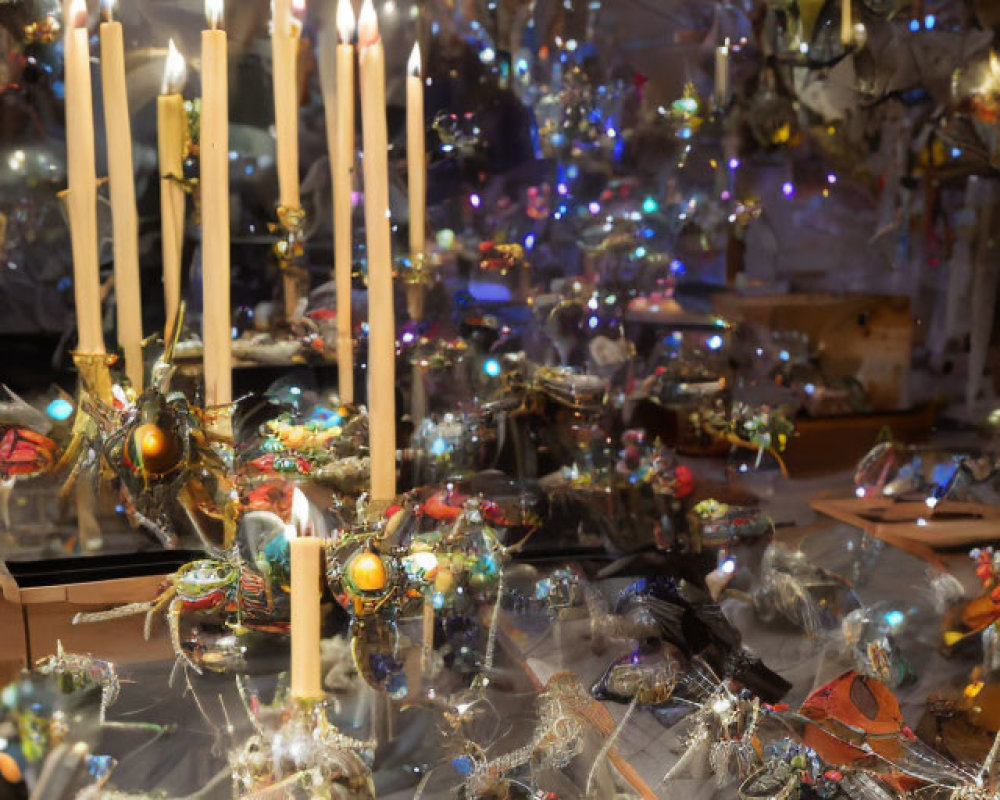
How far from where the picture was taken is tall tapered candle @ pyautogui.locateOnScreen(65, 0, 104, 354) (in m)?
0.55

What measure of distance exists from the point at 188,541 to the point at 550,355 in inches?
13.8

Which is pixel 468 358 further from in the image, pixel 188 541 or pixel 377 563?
pixel 377 563

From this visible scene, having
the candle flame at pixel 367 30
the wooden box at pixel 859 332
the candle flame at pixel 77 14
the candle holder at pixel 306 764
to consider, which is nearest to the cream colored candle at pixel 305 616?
the candle holder at pixel 306 764

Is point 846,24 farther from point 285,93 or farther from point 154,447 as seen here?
point 154,447

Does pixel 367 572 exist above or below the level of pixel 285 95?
below

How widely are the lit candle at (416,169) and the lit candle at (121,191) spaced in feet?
0.64

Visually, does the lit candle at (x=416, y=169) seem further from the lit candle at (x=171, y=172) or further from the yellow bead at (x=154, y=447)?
the yellow bead at (x=154, y=447)

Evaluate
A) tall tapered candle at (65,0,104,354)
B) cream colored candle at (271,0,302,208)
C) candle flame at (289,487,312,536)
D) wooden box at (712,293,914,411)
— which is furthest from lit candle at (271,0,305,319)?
wooden box at (712,293,914,411)

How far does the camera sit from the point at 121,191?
24.1 inches

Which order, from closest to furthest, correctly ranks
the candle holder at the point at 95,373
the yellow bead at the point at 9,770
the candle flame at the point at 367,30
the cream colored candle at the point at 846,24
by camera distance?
the yellow bead at the point at 9,770 < the candle flame at the point at 367,30 < the candle holder at the point at 95,373 < the cream colored candle at the point at 846,24

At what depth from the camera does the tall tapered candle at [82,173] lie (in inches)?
21.7

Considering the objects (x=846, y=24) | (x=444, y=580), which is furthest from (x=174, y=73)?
(x=846, y=24)

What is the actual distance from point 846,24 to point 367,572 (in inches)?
27.6

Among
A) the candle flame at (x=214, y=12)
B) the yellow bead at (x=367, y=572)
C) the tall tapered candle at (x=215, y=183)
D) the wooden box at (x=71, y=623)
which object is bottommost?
the wooden box at (x=71, y=623)
